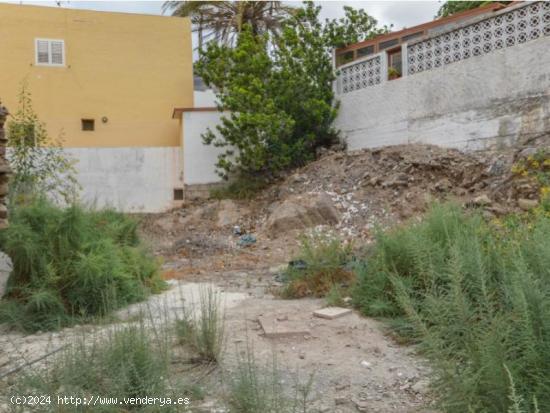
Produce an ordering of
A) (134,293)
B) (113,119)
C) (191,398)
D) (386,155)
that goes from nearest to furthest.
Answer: (191,398)
(134,293)
(386,155)
(113,119)

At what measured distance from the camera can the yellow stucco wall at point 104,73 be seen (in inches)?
461

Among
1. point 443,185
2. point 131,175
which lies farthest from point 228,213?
point 443,185

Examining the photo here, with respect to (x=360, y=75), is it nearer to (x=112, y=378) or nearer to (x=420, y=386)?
(x=420, y=386)

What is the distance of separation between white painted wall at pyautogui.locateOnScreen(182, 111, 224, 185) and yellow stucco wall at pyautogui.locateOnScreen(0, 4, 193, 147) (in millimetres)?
1505

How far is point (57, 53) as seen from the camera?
12.0 m

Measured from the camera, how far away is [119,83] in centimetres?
1241

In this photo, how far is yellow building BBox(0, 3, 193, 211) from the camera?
444 inches

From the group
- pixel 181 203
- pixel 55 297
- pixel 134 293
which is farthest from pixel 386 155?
pixel 55 297

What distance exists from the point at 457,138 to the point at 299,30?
4.56m

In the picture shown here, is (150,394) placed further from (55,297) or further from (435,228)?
(435,228)

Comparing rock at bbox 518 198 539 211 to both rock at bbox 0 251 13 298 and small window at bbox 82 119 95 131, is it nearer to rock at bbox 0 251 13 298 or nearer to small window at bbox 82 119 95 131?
rock at bbox 0 251 13 298

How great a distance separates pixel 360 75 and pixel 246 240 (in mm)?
4348

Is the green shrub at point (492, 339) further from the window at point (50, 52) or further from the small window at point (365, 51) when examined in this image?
the window at point (50, 52)

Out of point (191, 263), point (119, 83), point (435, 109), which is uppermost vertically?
point (119, 83)
